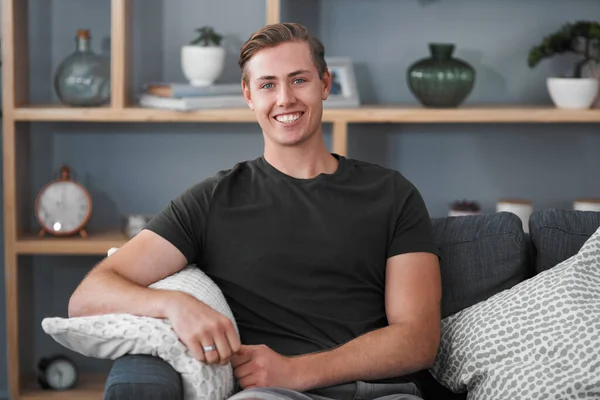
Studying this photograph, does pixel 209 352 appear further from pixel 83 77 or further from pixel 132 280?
pixel 83 77

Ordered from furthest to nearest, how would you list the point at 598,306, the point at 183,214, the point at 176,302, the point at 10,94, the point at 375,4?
1. the point at 375,4
2. the point at 10,94
3. the point at 183,214
4. the point at 598,306
5. the point at 176,302

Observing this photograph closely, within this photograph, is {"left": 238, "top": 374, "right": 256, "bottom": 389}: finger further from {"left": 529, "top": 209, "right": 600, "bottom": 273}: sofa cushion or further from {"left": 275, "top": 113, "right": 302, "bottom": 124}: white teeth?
{"left": 529, "top": 209, "right": 600, "bottom": 273}: sofa cushion

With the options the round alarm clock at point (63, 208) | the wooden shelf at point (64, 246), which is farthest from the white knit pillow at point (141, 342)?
the round alarm clock at point (63, 208)

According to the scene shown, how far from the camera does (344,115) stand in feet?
10.1

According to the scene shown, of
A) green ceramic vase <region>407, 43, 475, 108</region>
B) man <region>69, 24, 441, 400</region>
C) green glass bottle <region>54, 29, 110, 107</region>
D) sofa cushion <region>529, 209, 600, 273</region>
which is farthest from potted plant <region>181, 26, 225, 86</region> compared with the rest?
sofa cushion <region>529, 209, 600, 273</region>

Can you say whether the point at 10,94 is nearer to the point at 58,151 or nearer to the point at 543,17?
the point at 58,151

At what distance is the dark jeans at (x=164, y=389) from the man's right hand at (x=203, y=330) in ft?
0.20

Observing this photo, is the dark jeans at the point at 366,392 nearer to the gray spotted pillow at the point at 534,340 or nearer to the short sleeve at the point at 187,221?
the gray spotted pillow at the point at 534,340

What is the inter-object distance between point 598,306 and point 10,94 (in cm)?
197

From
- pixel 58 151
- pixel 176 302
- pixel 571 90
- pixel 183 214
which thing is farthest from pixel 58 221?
pixel 571 90

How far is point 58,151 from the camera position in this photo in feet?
11.1

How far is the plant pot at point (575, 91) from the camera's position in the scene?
122 inches

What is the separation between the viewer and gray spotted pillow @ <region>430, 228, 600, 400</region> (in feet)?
6.04

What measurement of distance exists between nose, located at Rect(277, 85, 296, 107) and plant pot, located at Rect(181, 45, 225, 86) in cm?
109
